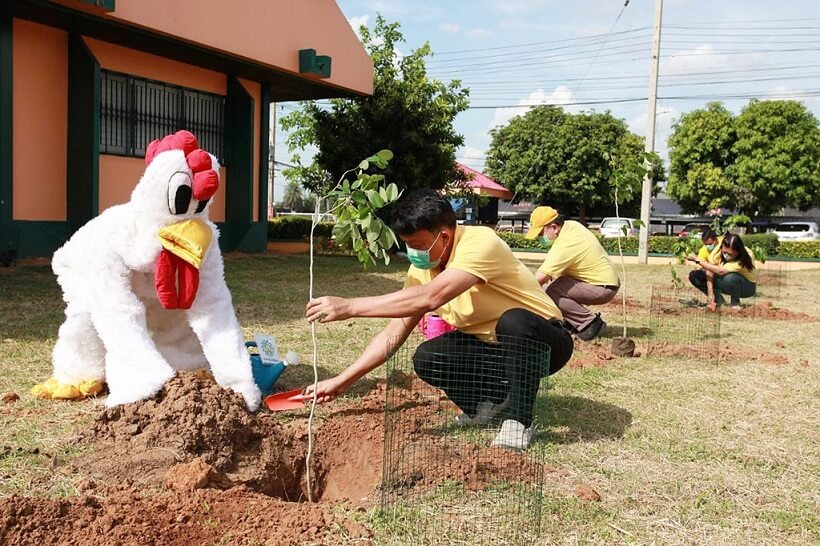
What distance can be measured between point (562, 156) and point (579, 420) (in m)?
31.7

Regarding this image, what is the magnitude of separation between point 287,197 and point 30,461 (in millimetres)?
65726

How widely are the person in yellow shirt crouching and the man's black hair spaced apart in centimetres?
724

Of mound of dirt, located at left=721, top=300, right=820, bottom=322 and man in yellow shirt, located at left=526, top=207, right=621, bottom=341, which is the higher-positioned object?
man in yellow shirt, located at left=526, top=207, right=621, bottom=341

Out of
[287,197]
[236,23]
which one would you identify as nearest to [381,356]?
[236,23]

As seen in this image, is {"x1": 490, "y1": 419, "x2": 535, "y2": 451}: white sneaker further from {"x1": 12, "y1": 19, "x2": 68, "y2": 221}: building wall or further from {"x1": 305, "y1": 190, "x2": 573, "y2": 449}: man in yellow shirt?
{"x1": 12, "y1": 19, "x2": 68, "y2": 221}: building wall

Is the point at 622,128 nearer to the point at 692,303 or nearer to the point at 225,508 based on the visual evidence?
the point at 692,303

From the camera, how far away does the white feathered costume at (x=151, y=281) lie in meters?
3.61

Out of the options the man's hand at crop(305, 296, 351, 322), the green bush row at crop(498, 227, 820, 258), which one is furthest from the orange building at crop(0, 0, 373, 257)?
the green bush row at crop(498, 227, 820, 258)

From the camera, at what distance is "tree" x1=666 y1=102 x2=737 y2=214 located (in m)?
31.0

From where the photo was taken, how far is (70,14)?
369 inches

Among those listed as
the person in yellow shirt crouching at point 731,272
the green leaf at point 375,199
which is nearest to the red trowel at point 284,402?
the green leaf at point 375,199

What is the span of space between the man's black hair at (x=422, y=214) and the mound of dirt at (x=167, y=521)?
50.9 inches

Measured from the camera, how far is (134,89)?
37.9ft

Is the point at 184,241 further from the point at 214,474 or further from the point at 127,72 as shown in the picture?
the point at 127,72
